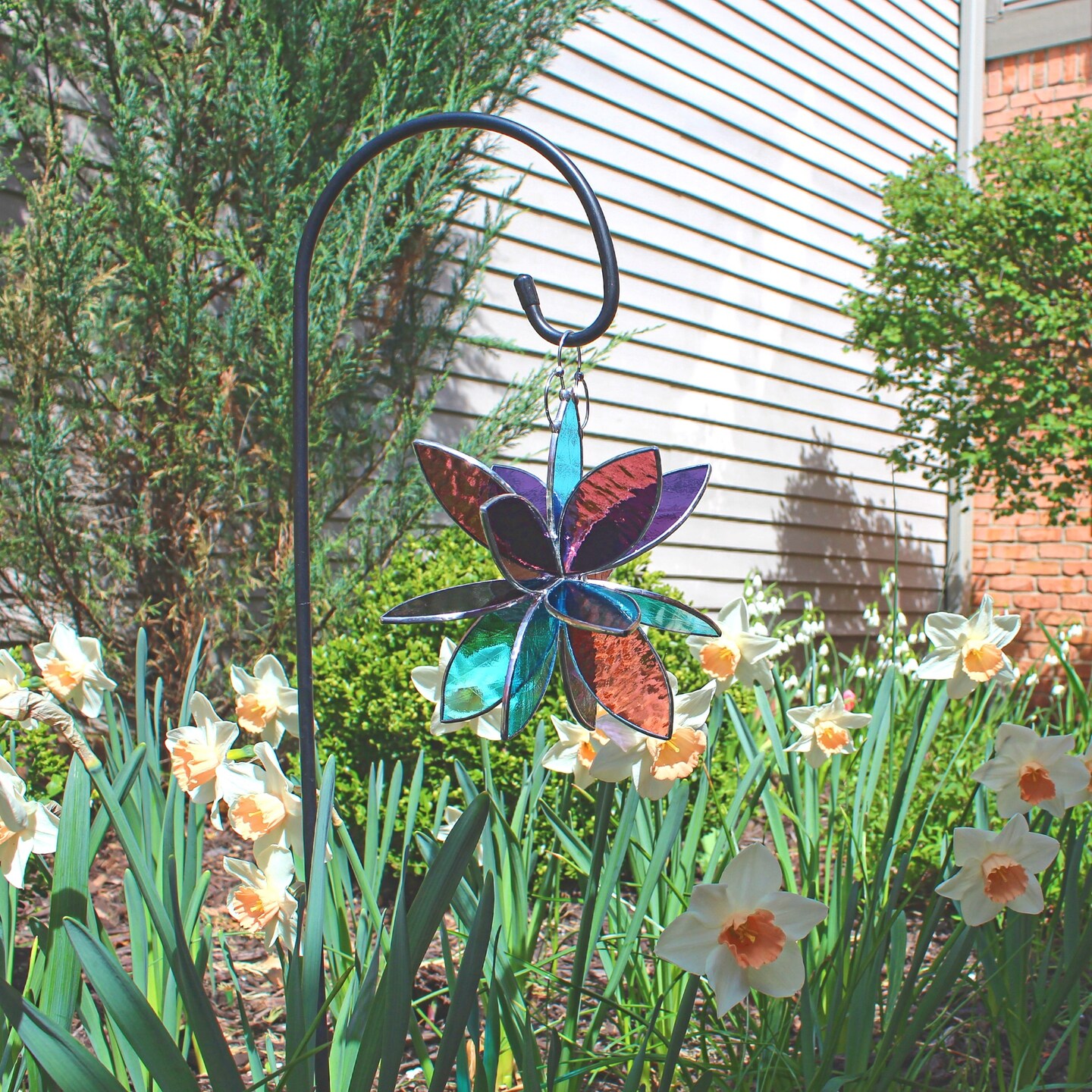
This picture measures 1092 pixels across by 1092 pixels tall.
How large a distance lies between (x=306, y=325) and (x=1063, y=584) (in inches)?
239

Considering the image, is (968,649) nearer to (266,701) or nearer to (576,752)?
(576,752)

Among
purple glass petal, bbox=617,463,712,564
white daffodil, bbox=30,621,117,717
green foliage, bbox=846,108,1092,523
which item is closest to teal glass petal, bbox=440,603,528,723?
purple glass petal, bbox=617,463,712,564

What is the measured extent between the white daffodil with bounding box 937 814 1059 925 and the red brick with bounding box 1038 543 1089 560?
18.5 feet

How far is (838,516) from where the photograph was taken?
18.0 ft

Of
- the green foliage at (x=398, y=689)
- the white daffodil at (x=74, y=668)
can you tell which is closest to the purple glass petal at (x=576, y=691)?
the white daffodil at (x=74, y=668)

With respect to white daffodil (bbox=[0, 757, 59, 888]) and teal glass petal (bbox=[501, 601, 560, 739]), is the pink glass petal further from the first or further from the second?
white daffodil (bbox=[0, 757, 59, 888])

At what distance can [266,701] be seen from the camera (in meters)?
1.05

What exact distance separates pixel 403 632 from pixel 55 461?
1.01 metres

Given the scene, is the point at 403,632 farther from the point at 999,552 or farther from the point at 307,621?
the point at 999,552

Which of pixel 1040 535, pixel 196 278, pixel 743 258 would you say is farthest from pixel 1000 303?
pixel 196 278

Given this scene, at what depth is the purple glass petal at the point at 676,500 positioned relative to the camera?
758 mm

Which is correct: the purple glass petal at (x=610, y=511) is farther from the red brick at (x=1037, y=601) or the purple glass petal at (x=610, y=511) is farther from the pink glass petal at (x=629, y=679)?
the red brick at (x=1037, y=601)

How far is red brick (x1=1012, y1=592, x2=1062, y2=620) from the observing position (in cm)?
590

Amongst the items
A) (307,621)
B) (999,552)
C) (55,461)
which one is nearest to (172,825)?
(307,621)
